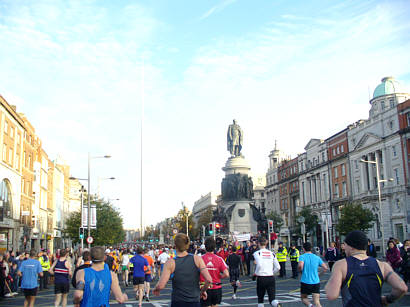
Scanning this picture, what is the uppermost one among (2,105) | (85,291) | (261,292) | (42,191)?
(2,105)

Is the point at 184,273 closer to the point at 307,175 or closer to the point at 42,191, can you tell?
the point at 42,191

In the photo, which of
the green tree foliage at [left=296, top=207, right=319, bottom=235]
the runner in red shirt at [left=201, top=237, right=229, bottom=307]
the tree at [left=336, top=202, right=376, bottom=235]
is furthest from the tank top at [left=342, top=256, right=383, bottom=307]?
the green tree foliage at [left=296, top=207, right=319, bottom=235]

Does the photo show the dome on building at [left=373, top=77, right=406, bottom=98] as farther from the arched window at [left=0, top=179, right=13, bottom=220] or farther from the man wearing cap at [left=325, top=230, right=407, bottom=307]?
the man wearing cap at [left=325, top=230, right=407, bottom=307]

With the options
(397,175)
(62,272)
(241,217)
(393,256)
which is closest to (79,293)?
(62,272)

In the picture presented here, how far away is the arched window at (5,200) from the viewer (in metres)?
37.8

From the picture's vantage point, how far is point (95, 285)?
605cm

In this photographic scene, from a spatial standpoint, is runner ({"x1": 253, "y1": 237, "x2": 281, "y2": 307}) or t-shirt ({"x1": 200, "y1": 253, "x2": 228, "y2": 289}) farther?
runner ({"x1": 253, "y1": 237, "x2": 281, "y2": 307})

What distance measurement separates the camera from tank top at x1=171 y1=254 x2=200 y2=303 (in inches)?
249

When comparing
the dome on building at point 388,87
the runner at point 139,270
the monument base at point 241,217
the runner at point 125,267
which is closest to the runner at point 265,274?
the runner at point 139,270

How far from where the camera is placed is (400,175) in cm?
5584

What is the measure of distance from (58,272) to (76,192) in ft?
321

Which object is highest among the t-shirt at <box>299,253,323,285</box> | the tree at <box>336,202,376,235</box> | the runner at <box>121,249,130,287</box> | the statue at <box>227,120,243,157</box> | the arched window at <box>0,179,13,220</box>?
the statue at <box>227,120,243,157</box>

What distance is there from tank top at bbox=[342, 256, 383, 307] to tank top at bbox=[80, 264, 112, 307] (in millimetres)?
3269

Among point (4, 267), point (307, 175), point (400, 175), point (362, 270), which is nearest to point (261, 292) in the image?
point (362, 270)
